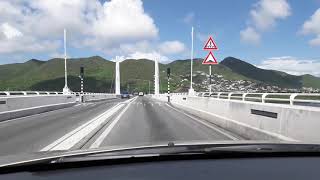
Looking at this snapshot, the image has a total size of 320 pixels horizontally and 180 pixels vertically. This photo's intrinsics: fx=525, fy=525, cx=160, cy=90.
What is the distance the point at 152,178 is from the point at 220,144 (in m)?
1.21

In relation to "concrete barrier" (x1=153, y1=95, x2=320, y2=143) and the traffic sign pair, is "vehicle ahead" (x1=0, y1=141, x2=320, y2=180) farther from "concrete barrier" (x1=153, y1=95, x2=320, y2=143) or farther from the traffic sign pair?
the traffic sign pair

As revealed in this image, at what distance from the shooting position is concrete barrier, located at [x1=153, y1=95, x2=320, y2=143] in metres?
9.95

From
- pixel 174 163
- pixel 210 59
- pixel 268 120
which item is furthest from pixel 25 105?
pixel 174 163

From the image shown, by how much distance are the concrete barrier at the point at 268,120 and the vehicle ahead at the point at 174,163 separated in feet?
11.4

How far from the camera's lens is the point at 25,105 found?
A: 25.9m

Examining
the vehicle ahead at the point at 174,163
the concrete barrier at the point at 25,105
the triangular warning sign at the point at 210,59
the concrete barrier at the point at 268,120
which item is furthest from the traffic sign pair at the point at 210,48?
the vehicle ahead at the point at 174,163

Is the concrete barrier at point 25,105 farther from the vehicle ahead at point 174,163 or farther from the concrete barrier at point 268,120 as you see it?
the vehicle ahead at point 174,163

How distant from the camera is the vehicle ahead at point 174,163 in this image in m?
3.49

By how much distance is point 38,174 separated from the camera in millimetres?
3539

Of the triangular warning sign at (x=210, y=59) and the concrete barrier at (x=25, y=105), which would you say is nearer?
the concrete barrier at (x=25, y=105)

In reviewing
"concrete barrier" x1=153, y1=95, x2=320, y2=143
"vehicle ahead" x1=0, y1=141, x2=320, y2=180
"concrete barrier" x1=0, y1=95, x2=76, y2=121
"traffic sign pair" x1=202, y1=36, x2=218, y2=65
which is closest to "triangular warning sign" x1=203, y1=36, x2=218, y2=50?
"traffic sign pair" x1=202, y1=36, x2=218, y2=65

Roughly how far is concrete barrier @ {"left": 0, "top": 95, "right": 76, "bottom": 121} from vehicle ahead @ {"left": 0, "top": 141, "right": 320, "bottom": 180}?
18.5 metres

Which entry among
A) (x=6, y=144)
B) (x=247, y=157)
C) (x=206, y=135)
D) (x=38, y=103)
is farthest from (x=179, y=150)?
(x=38, y=103)

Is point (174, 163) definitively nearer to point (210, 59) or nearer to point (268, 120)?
point (268, 120)
